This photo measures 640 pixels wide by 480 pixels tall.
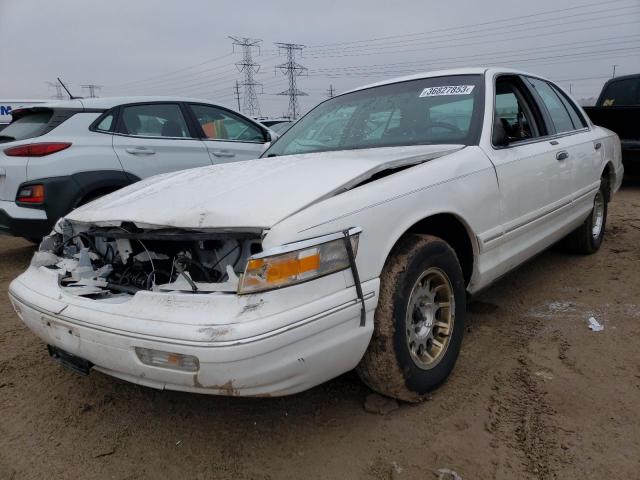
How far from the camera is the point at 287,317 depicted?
1.69 metres

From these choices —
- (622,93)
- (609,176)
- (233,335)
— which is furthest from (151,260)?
(622,93)

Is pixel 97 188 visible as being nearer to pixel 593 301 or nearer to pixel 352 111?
pixel 352 111

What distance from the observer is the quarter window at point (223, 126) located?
560 centimetres

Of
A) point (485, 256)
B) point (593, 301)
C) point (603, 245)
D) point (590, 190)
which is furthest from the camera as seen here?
point (603, 245)

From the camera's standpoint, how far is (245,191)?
7.00 ft

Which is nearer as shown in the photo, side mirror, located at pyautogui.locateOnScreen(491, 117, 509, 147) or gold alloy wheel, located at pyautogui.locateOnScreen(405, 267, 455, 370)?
gold alloy wheel, located at pyautogui.locateOnScreen(405, 267, 455, 370)

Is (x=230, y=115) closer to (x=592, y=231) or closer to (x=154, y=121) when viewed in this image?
(x=154, y=121)

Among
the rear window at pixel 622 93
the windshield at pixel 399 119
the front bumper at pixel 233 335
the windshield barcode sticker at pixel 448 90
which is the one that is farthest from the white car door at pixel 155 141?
the rear window at pixel 622 93

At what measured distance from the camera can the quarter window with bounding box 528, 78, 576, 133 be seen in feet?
12.3

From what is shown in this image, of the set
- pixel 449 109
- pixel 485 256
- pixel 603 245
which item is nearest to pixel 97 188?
pixel 449 109

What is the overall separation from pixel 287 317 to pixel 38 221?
11.6 feet

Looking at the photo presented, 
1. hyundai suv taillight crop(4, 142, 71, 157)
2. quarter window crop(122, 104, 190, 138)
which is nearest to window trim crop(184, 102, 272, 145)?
quarter window crop(122, 104, 190, 138)

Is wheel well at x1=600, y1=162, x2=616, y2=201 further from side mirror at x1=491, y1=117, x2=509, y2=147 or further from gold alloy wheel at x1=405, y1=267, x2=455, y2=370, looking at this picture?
gold alloy wheel at x1=405, y1=267, x2=455, y2=370

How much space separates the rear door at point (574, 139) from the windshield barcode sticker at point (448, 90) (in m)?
0.89
